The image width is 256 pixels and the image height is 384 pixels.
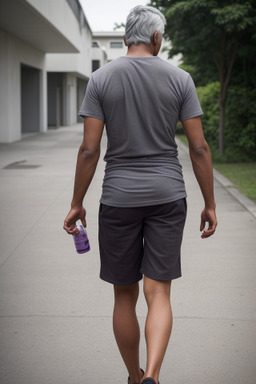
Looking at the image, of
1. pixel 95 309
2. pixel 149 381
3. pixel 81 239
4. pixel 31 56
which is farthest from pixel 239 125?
pixel 31 56

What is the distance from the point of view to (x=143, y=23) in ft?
9.94

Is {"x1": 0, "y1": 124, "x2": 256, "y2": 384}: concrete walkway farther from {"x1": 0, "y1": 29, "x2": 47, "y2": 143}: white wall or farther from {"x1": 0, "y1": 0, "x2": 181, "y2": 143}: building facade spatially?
{"x1": 0, "y1": 29, "x2": 47, "y2": 143}: white wall

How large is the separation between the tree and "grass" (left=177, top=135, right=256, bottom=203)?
1440 millimetres

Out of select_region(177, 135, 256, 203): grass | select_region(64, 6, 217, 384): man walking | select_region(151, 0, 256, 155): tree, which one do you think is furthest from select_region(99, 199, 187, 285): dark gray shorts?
select_region(151, 0, 256, 155): tree

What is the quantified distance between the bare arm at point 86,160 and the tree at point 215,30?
474 inches

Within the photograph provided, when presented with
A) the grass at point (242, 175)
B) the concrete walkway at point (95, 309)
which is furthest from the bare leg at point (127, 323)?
the grass at point (242, 175)

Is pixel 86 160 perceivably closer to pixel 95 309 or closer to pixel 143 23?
pixel 143 23

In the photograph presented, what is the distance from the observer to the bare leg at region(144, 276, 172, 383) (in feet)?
9.89

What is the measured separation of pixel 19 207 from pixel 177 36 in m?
8.09

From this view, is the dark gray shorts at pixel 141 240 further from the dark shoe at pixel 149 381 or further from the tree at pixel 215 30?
the tree at pixel 215 30

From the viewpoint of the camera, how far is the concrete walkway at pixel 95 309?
143 inches

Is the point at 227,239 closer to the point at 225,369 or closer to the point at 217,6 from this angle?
the point at 225,369

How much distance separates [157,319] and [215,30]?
42.8 ft

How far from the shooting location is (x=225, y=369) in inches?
143
